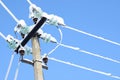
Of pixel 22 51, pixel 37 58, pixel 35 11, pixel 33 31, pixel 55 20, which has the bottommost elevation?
pixel 37 58

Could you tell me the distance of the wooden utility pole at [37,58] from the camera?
6793 millimetres

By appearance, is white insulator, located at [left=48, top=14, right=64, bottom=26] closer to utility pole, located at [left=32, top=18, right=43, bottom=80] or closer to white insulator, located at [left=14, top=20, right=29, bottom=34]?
utility pole, located at [left=32, top=18, right=43, bottom=80]

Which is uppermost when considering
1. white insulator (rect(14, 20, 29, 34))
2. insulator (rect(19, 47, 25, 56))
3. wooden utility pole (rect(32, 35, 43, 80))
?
white insulator (rect(14, 20, 29, 34))

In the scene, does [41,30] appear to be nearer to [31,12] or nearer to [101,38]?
[31,12]

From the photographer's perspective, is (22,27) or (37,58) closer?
(37,58)

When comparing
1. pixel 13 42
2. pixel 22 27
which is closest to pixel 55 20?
pixel 22 27

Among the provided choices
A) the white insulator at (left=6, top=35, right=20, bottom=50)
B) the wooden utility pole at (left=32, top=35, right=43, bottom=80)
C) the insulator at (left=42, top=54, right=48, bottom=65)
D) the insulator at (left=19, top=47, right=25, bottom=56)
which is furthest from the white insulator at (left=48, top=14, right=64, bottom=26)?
the white insulator at (left=6, top=35, right=20, bottom=50)

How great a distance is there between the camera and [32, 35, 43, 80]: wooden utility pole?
6.79 metres

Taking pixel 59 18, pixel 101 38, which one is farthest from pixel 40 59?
pixel 101 38

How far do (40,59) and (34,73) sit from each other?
1.24ft

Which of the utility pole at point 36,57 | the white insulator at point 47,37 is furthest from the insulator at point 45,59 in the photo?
the white insulator at point 47,37

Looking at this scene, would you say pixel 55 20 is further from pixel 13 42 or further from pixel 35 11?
pixel 13 42

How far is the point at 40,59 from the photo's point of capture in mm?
7066

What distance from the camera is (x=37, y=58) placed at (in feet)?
23.0
